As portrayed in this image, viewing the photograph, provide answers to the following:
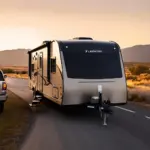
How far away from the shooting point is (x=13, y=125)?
12.5m

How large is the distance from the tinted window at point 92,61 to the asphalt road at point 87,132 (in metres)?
1.72

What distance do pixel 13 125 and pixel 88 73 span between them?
3.54m

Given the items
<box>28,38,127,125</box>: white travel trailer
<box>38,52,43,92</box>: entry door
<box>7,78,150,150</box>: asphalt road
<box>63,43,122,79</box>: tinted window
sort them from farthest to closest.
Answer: <box>38,52,43,92</box>: entry door
<box>63,43,122,79</box>: tinted window
<box>28,38,127,125</box>: white travel trailer
<box>7,78,150,150</box>: asphalt road

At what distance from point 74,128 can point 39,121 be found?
200 cm

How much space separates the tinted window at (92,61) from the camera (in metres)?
14.1

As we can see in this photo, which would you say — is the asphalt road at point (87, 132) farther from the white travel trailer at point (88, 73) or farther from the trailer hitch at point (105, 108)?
the white travel trailer at point (88, 73)

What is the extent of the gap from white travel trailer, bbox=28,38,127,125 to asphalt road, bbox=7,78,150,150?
766mm

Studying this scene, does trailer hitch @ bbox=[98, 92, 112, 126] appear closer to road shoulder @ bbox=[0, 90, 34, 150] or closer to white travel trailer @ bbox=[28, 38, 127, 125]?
white travel trailer @ bbox=[28, 38, 127, 125]

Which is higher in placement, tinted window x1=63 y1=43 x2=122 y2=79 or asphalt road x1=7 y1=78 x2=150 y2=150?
tinted window x1=63 y1=43 x2=122 y2=79

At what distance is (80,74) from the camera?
551 inches


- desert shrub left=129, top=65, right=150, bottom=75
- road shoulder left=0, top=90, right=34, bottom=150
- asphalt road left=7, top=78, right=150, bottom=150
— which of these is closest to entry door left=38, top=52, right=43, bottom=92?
road shoulder left=0, top=90, right=34, bottom=150

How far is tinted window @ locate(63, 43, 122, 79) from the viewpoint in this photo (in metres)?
14.1

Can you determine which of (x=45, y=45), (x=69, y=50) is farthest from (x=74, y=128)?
(x=45, y=45)

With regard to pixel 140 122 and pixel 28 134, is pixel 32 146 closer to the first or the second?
pixel 28 134
